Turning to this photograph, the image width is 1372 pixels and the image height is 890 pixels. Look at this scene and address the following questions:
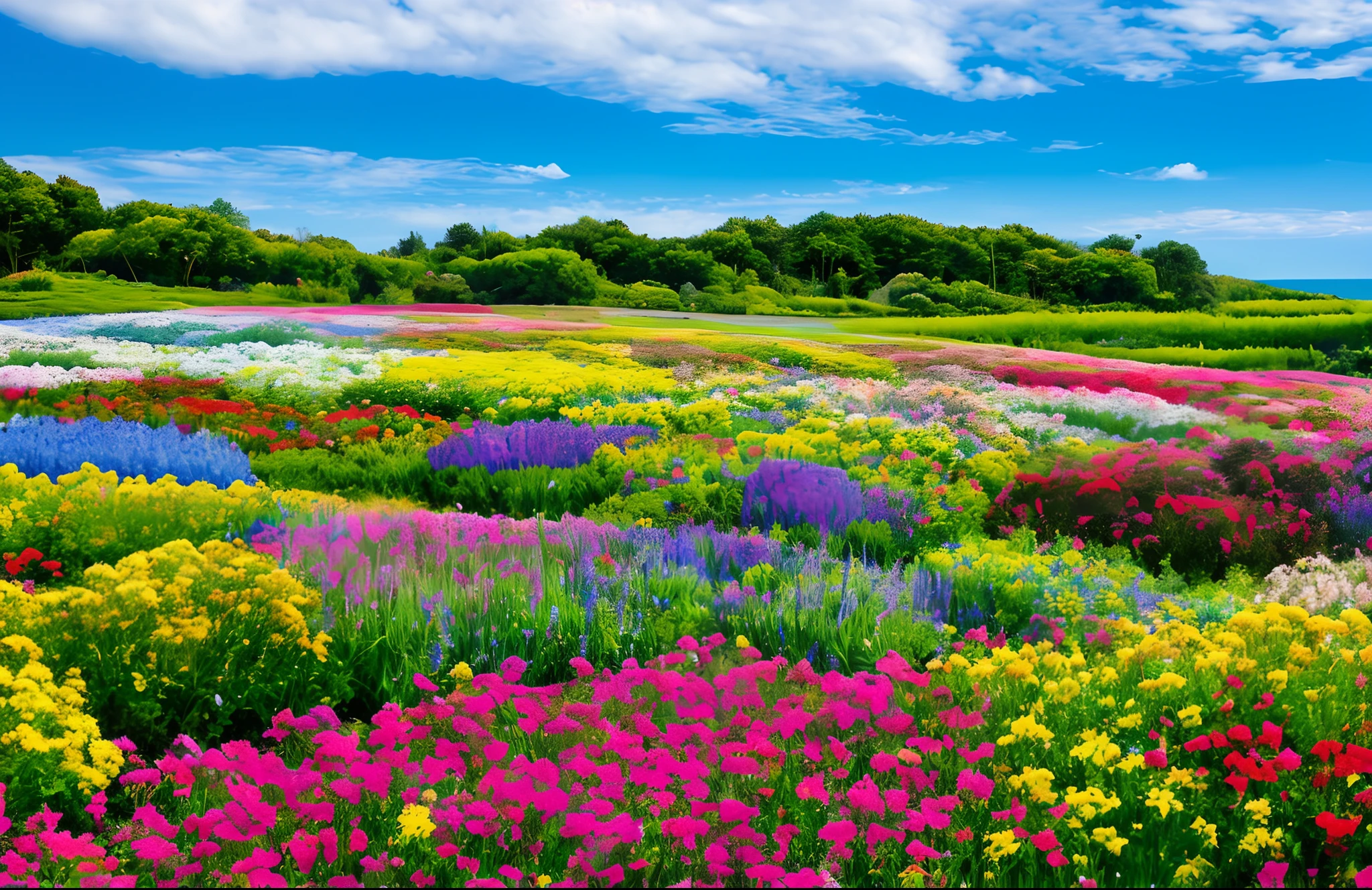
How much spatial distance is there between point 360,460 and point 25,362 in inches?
403

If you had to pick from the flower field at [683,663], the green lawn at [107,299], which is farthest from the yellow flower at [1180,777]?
the green lawn at [107,299]

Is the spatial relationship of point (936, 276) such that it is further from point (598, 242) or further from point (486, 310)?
point (486, 310)

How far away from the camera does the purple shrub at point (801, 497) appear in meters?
6.48

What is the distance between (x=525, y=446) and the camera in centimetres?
841

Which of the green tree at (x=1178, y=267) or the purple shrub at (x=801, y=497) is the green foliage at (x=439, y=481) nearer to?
the purple shrub at (x=801, y=497)

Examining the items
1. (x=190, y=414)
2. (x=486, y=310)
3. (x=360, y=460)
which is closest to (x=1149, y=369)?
(x=360, y=460)

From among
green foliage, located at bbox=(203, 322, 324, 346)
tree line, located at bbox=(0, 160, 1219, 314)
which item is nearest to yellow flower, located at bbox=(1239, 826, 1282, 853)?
green foliage, located at bbox=(203, 322, 324, 346)

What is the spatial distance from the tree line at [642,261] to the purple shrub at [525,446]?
40.0 m

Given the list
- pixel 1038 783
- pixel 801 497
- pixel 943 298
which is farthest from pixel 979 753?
pixel 943 298

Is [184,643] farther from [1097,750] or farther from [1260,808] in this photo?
[1260,808]

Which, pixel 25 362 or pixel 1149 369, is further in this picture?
pixel 1149 369

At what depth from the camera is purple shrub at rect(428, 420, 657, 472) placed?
8234mm

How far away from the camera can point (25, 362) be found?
15156mm

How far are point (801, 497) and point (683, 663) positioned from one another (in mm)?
2879
